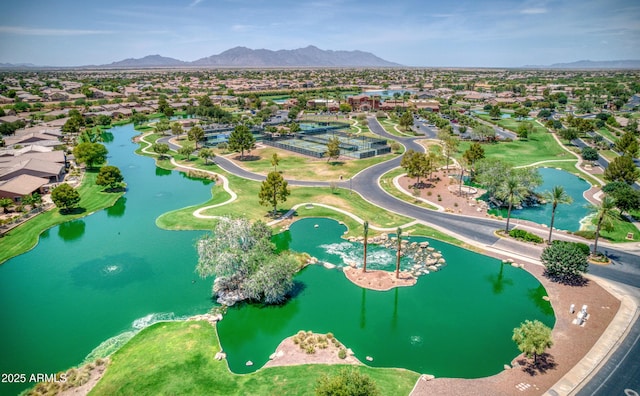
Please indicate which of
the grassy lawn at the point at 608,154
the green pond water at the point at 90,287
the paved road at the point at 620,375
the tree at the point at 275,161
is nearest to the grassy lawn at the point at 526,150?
the grassy lawn at the point at 608,154

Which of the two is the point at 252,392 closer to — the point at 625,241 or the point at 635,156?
the point at 625,241

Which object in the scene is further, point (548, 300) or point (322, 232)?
point (322, 232)

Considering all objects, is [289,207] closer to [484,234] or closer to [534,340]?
[484,234]

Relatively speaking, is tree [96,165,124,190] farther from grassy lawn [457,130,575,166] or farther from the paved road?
grassy lawn [457,130,575,166]

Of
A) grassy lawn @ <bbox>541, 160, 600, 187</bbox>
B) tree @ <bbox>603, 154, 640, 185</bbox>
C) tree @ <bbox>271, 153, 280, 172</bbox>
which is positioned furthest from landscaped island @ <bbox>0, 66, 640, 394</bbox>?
tree @ <bbox>271, 153, 280, 172</bbox>

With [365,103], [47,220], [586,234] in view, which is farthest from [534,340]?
[365,103]

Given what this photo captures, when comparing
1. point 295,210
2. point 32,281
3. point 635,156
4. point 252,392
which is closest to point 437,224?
point 295,210
